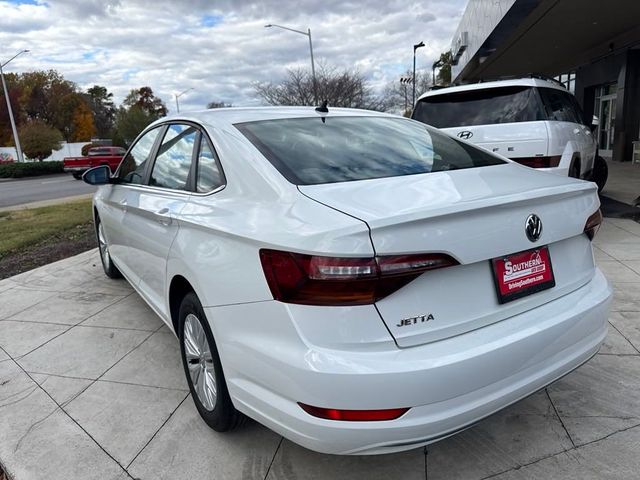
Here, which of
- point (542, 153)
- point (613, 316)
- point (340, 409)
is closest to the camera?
point (340, 409)

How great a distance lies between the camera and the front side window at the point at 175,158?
2.98 m

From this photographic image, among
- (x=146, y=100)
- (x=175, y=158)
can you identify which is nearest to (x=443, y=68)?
(x=146, y=100)

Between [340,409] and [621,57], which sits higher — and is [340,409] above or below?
below

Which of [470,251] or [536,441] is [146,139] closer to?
[470,251]

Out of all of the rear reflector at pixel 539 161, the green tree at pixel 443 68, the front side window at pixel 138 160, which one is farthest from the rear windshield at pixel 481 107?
the green tree at pixel 443 68

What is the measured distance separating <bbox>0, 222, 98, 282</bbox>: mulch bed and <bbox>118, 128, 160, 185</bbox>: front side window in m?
3.10

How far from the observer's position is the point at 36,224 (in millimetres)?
9859

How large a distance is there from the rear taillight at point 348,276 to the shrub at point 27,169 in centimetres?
3655

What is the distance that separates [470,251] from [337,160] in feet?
3.02

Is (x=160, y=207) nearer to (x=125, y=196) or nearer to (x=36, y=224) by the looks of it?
(x=125, y=196)

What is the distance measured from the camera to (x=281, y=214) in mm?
2016

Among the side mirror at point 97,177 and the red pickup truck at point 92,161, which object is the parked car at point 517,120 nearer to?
the side mirror at point 97,177

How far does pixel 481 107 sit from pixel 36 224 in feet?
27.7

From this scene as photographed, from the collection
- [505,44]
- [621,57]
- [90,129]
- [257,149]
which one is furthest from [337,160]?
[90,129]
